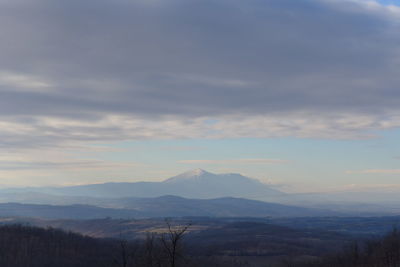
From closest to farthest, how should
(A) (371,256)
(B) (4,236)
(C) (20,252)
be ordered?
(A) (371,256)
(C) (20,252)
(B) (4,236)

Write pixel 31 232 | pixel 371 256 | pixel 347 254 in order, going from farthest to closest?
pixel 31 232 < pixel 347 254 < pixel 371 256

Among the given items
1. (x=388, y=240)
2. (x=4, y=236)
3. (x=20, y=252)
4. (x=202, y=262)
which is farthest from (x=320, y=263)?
(x=4, y=236)

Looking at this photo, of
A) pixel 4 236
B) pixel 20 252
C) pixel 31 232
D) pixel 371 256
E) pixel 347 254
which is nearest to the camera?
pixel 371 256

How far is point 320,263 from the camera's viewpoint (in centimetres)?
15088

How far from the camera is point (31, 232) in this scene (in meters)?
194

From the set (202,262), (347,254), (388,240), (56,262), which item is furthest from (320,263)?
(56,262)

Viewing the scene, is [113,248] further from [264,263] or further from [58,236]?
[264,263]

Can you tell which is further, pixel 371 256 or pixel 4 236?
pixel 4 236

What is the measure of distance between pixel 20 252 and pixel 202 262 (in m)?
55.2

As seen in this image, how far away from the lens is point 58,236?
196 metres

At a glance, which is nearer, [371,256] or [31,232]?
[371,256]

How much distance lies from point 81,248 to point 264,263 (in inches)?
2567

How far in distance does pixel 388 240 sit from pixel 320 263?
64.4ft

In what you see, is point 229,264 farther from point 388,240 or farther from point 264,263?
point 388,240
